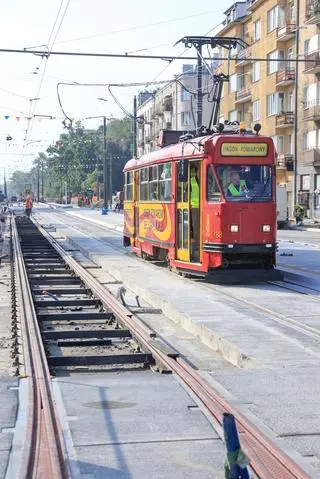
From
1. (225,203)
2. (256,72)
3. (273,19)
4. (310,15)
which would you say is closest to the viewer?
(225,203)

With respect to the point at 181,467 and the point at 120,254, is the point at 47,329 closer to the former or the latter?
the point at 181,467

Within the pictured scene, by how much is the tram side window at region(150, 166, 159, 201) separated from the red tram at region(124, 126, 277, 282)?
2260 mm

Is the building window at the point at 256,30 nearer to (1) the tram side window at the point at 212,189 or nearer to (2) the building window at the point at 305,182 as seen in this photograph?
(2) the building window at the point at 305,182

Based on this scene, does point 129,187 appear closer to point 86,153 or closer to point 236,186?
point 236,186

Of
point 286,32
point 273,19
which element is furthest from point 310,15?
point 273,19

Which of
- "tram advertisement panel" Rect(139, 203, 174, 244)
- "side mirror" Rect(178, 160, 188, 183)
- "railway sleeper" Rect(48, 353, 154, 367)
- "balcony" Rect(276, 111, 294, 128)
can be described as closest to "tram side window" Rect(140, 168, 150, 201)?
"tram advertisement panel" Rect(139, 203, 174, 244)

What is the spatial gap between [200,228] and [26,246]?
1517 cm

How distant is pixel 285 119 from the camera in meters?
60.6

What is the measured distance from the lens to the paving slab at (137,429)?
570 cm

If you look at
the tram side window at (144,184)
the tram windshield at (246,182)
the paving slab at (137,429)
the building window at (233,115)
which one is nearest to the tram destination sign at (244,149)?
the tram windshield at (246,182)

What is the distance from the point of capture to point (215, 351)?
10.8m

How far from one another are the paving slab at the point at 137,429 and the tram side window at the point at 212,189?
28.0 ft

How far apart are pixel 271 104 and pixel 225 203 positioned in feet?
160

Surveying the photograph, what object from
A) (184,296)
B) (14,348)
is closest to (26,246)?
(184,296)
